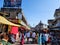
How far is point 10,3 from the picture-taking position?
44969mm

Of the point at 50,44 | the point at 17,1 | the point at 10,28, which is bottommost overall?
the point at 50,44

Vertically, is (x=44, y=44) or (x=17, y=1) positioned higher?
(x=17, y=1)

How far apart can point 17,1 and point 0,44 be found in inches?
1433

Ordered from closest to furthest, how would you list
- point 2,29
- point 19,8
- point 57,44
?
point 2,29 < point 57,44 < point 19,8

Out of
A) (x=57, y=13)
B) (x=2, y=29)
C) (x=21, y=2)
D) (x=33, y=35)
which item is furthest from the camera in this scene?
(x=57, y=13)

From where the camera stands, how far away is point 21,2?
44.1m

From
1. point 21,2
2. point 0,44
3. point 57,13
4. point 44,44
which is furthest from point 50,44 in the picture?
point 57,13

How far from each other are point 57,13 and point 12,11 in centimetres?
2424

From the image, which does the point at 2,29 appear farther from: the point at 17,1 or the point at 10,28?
the point at 17,1

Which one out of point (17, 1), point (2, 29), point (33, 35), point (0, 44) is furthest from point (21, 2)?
point (0, 44)

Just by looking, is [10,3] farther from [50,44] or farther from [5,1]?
[50,44]

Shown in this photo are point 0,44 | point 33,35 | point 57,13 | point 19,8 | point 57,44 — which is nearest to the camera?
point 0,44

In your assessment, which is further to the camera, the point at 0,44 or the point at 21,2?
the point at 21,2

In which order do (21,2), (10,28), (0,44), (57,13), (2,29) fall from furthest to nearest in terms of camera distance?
(57,13)
(21,2)
(10,28)
(2,29)
(0,44)
